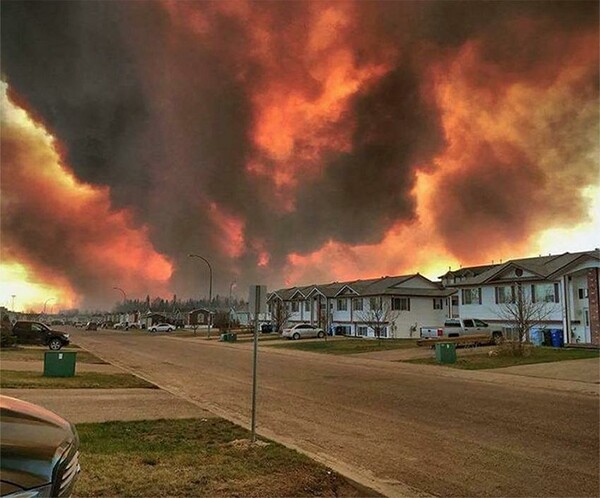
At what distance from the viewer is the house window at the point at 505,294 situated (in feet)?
135

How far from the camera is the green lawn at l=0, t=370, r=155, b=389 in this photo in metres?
14.0

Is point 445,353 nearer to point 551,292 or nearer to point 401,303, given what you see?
point 551,292

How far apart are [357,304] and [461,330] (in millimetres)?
20299

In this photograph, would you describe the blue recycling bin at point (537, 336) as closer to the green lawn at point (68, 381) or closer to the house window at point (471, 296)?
the house window at point (471, 296)

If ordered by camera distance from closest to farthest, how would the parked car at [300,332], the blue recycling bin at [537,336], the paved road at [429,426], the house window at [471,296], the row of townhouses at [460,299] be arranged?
the paved road at [429,426] → the row of townhouses at [460,299] → the blue recycling bin at [537,336] → the house window at [471,296] → the parked car at [300,332]

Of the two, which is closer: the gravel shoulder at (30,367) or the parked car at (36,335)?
the gravel shoulder at (30,367)

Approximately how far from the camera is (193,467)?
20.5ft

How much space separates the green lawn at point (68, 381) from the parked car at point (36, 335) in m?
17.7

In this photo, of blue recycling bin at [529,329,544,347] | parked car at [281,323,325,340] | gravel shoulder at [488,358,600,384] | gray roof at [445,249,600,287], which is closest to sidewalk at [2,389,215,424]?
gravel shoulder at [488,358,600,384]

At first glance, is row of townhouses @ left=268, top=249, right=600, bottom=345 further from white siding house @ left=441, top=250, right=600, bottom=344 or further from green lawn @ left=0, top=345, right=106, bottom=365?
green lawn @ left=0, top=345, right=106, bottom=365

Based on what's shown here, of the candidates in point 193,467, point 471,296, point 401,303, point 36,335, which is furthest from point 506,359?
point 36,335

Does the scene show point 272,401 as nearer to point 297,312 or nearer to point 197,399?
point 197,399

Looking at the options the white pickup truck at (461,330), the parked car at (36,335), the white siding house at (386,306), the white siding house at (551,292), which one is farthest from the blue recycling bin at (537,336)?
the parked car at (36,335)

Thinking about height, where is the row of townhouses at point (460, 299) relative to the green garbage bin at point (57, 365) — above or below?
above
